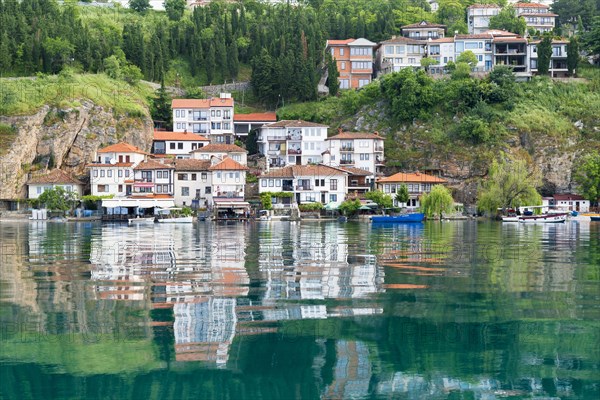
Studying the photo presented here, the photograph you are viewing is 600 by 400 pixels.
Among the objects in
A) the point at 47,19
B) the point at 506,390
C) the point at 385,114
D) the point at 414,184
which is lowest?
the point at 506,390

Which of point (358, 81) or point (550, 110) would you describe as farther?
point (358, 81)

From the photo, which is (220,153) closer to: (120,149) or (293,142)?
(293,142)

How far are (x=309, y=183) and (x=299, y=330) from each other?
70.2 m

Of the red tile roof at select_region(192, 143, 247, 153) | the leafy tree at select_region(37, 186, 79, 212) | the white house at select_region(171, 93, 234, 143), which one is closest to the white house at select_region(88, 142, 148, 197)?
the leafy tree at select_region(37, 186, 79, 212)

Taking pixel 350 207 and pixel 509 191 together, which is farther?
pixel 350 207

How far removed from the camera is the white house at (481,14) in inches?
4941

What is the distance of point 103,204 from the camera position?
79375 mm

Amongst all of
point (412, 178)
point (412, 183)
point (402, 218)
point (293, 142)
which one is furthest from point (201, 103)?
point (402, 218)

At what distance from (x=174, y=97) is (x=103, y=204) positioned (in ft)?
97.0

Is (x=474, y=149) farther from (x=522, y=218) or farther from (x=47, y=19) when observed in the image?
(x=47, y=19)

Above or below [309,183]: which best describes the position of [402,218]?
below

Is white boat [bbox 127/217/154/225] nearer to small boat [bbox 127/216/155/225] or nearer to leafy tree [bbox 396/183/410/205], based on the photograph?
small boat [bbox 127/216/155/225]

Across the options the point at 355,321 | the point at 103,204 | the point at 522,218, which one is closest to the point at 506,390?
the point at 355,321

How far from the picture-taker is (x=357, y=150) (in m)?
89.6
